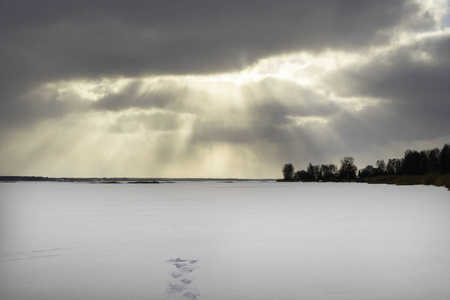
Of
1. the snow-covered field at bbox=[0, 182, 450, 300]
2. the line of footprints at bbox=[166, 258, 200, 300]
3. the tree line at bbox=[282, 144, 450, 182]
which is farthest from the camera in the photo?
the tree line at bbox=[282, 144, 450, 182]

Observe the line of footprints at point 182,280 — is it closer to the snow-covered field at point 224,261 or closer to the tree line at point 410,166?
the snow-covered field at point 224,261

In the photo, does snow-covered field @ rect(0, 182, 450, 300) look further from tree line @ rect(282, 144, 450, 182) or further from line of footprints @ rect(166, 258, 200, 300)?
tree line @ rect(282, 144, 450, 182)

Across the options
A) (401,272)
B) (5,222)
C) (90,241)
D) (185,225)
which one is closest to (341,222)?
(185,225)

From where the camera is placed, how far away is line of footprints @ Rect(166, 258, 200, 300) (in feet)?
24.6

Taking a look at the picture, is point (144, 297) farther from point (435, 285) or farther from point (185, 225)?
point (185, 225)

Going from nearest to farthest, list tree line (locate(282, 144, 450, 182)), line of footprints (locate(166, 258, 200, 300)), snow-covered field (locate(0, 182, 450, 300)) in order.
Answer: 1. line of footprints (locate(166, 258, 200, 300))
2. snow-covered field (locate(0, 182, 450, 300))
3. tree line (locate(282, 144, 450, 182))

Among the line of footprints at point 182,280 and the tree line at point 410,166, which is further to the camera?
the tree line at point 410,166

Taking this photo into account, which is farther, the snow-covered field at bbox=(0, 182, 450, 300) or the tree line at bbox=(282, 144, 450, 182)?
the tree line at bbox=(282, 144, 450, 182)

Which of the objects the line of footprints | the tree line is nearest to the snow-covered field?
the line of footprints

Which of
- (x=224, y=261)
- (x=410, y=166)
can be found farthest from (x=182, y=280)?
(x=410, y=166)

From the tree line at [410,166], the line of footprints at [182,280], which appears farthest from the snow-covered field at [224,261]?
the tree line at [410,166]

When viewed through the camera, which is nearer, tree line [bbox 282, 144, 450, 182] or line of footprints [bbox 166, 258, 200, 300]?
line of footprints [bbox 166, 258, 200, 300]

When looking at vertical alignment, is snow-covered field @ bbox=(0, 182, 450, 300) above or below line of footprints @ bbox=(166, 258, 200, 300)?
below

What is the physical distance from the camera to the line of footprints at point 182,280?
24.6ft
